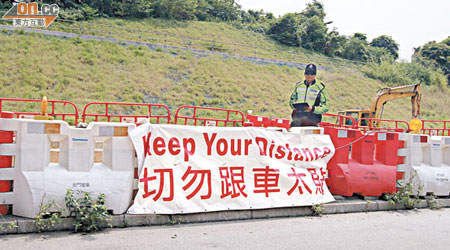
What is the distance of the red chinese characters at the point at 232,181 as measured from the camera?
224 inches

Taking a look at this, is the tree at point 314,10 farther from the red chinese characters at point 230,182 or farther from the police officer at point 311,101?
the red chinese characters at point 230,182

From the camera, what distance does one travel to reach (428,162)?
301 inches

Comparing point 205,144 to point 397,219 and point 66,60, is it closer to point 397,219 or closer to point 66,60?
point 397,219

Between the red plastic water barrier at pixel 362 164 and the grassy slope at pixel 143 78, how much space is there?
15.5 m

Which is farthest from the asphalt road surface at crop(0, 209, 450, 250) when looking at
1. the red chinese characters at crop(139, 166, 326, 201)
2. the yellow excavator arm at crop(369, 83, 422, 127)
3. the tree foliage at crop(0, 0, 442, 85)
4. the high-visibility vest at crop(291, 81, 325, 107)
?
the tree foliage at crop(0, 0, 442, 85)

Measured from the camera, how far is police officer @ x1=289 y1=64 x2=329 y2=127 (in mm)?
9562

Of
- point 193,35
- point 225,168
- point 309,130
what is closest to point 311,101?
point 309,130

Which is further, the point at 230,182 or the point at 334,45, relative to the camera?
the point at 334,45

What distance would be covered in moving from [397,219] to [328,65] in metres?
39.0

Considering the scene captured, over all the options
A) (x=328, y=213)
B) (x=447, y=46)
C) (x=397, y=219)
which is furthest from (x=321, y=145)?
(x=447, y=46)

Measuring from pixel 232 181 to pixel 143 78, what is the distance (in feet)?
66.6

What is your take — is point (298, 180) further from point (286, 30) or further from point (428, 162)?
point (286, 30)

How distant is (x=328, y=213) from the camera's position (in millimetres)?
6406

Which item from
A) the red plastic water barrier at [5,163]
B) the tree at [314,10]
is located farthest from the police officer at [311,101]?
the tree at [314,10]
